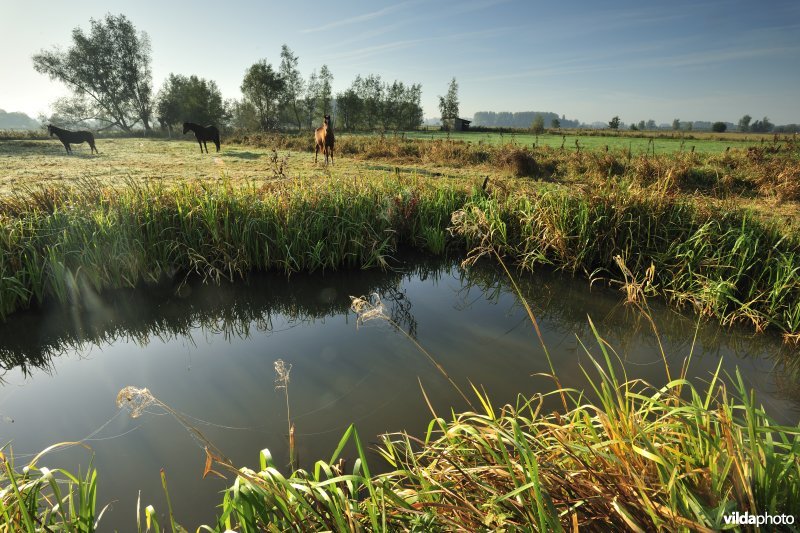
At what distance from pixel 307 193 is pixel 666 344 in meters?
6.35

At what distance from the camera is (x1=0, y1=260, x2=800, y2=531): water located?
282 cm

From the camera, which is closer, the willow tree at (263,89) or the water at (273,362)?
the water at (273,362)

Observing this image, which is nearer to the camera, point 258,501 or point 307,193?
point 258,501

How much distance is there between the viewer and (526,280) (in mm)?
6125

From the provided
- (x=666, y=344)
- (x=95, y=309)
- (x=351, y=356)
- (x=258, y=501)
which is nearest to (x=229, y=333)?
(x=351, y=356)

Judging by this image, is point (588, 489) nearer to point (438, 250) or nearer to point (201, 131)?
point (438, 250)

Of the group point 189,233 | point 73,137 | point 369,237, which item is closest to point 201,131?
point 73,137

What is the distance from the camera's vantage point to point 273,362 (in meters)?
4.00

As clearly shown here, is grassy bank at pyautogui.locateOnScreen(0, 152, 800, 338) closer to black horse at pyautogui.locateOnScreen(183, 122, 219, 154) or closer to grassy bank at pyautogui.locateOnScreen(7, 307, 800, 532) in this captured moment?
grassy bank at pyautogui.locateOnScreen(7, 307, 800, 532)

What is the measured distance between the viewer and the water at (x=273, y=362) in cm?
282

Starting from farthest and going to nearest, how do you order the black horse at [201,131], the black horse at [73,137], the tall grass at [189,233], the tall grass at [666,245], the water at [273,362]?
the black horse at [201,131]
the black horse at [73,137]
the tall grass at [189,233]
the tall grass at [666,245]
the water at [273,362]

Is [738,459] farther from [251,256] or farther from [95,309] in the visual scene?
[95,309]

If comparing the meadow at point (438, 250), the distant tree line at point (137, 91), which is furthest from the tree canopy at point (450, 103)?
the meadow at point (438, 250)

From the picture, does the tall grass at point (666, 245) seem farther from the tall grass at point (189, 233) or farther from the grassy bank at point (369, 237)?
the tall grass at point (189, 233)
